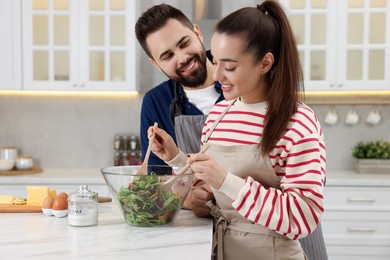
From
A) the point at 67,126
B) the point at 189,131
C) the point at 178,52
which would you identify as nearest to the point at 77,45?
the point at 67,126

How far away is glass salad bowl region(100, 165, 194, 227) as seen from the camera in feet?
5.15

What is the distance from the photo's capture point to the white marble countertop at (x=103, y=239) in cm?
135

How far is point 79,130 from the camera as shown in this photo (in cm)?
443

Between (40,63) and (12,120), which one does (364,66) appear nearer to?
(40,63)

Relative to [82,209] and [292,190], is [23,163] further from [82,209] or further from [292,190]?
[292,190]

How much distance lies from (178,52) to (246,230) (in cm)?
98

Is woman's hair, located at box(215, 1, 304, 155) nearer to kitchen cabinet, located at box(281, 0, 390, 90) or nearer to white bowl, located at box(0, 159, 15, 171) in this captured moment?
kitchen cabinet, located at box(281, 0, 390, 90)

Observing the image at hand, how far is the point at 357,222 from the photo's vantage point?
3744 millimetres

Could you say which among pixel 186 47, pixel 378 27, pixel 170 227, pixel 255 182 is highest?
pixel 378 27

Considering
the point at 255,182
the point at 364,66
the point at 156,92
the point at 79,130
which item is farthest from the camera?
the point at 79,130

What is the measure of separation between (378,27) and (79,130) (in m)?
2.43

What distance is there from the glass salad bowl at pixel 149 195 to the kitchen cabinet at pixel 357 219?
2285mm

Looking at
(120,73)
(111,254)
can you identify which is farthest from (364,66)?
(111,254)

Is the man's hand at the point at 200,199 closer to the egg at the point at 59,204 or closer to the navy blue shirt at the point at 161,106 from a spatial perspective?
the egg at the point at 59,204
